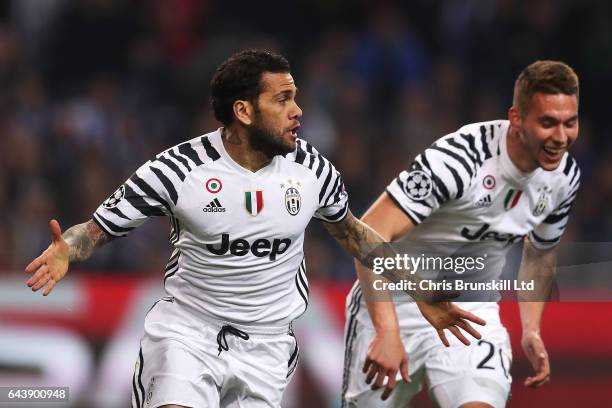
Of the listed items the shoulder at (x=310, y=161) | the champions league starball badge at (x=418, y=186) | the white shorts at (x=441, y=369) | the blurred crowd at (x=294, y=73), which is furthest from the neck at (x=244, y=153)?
the blurred crowd at (x=294, y=73)

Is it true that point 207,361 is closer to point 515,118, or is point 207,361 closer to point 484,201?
point 484,201

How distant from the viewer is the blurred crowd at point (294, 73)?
9.66 metres

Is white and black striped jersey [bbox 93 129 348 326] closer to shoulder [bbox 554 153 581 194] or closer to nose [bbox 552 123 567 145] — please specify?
nose [bbox 552 123 567 145]

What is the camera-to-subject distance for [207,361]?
16.3 ft

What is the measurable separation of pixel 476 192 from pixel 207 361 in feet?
4.83

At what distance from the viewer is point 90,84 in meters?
10.9

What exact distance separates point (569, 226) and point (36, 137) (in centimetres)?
436

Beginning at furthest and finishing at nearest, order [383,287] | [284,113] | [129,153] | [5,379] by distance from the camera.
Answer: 1. [129,153]
2. [5,379]
3. [383,287]
4. [284,113]

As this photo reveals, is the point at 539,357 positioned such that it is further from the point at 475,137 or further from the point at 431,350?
the point at 475,137

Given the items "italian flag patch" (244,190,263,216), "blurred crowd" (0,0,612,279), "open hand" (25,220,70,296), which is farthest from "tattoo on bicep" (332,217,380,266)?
"blurred crowd" (0,0,612,279)

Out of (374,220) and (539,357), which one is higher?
(374,220)

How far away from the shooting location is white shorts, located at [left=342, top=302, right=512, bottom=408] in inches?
215

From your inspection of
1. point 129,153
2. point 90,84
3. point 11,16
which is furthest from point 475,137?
point 11,16

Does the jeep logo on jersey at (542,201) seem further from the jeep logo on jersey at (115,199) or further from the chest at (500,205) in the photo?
the jeep logo on jersey at (115,199)
